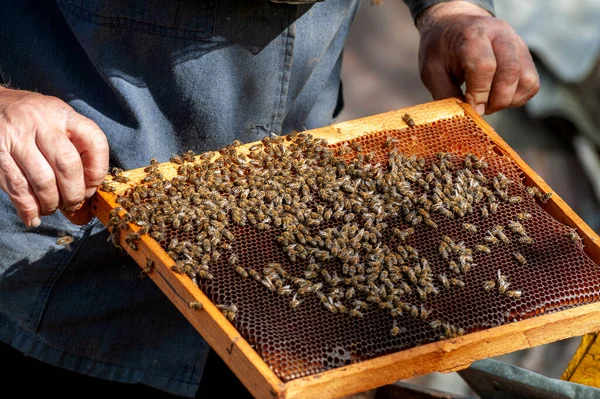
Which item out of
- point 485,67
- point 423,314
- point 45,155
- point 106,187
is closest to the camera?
point 423,314

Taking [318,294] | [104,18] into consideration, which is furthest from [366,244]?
[104,18]

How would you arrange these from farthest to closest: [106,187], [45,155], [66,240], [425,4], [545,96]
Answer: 1. [545,96]
2. [425,4]
3. [66,240]
4. [106,187]
5. [45,155]

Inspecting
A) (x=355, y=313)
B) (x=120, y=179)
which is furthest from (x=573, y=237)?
(x=120, y=179)

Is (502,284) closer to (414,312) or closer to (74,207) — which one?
(414,312)

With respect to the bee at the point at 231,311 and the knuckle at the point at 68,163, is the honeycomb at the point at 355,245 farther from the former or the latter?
the knuckle at the point at 68,163

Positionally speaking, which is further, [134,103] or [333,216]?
[134,103]

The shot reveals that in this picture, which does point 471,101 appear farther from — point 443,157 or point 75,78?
point 75,78
